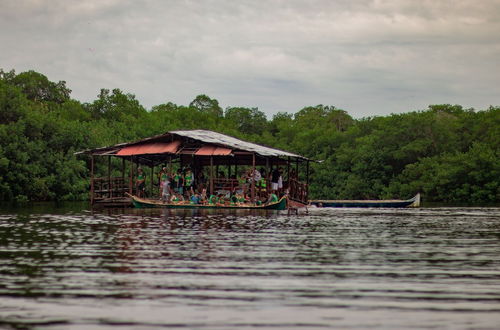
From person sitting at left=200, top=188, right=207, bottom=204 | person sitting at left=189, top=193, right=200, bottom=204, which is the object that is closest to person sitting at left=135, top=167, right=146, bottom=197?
person sitting at left=189, top=193, right=200, bottom=204

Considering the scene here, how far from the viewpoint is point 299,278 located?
1135 centimetres

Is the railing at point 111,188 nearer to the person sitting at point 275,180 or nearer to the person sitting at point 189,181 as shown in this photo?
the person sitting at point 189,181

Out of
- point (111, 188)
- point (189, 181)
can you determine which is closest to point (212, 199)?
point (189, 181)

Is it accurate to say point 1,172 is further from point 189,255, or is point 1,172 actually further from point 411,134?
point 189,255

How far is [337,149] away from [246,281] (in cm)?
6552

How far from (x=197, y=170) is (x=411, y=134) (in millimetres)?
34225

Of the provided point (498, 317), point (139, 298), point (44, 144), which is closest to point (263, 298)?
point (139, 298)

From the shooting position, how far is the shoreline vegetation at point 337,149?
186 feet

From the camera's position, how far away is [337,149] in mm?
75812

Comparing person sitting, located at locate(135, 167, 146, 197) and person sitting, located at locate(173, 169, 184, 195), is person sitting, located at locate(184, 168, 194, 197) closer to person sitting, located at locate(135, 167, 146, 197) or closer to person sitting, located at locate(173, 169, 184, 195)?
person sitting, located at locate(173, 169, 184, 195)

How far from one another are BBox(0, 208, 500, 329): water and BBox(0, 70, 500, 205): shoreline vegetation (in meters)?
38.1

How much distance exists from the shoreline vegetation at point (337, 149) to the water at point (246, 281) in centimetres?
3808

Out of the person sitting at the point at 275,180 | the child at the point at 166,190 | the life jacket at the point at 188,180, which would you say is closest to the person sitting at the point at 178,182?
the life jacket at the point at 188,180

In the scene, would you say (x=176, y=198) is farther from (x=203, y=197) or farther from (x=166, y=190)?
(x=203, y=197)
